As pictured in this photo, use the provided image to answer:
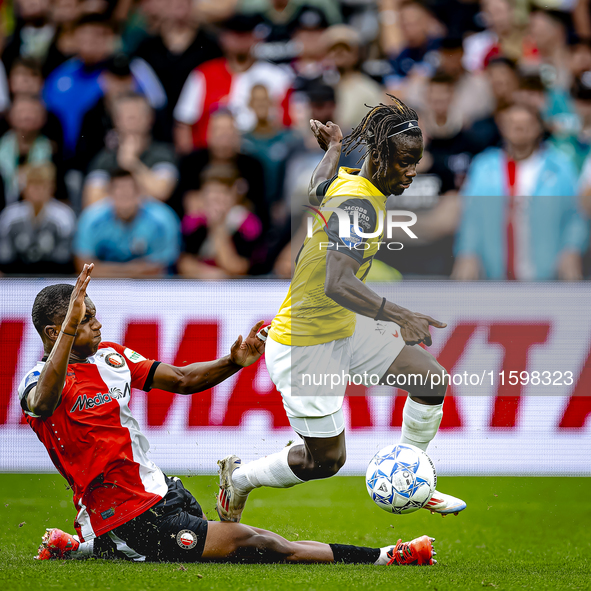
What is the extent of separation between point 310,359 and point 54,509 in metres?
2.28

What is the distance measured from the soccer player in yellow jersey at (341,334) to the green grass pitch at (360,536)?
530mm

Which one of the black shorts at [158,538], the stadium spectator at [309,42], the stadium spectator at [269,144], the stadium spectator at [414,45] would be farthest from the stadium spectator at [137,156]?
the black shorts at [158,538]

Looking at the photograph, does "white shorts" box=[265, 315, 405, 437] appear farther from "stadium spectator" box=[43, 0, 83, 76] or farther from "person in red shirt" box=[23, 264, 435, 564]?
"stadium spectator" box=[43, 0, 83, 76]

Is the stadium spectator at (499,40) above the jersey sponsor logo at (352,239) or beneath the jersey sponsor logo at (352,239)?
above

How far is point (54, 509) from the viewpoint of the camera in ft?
17.9

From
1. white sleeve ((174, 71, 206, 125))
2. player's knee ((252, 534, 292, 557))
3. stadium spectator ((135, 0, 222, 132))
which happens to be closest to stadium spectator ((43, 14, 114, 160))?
stadium spectator ((135, 0, 222, 132))

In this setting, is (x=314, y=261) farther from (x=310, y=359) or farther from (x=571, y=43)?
(x=571, y=43)

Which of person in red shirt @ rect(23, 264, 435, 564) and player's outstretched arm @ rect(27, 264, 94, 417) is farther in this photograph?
person in red shirt @ rect(23, 264, 435, 564)

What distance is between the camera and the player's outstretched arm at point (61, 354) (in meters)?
3.90

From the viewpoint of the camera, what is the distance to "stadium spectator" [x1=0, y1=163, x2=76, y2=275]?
7207 mm

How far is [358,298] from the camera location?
4453 millimetres

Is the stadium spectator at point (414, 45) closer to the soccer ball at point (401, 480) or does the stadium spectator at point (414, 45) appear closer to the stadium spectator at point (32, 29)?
the stadium spectator at point (32, 29)

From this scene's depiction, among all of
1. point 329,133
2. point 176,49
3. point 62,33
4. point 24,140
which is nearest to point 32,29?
point 62,33

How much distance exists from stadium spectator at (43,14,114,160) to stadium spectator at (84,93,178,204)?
471 mm
